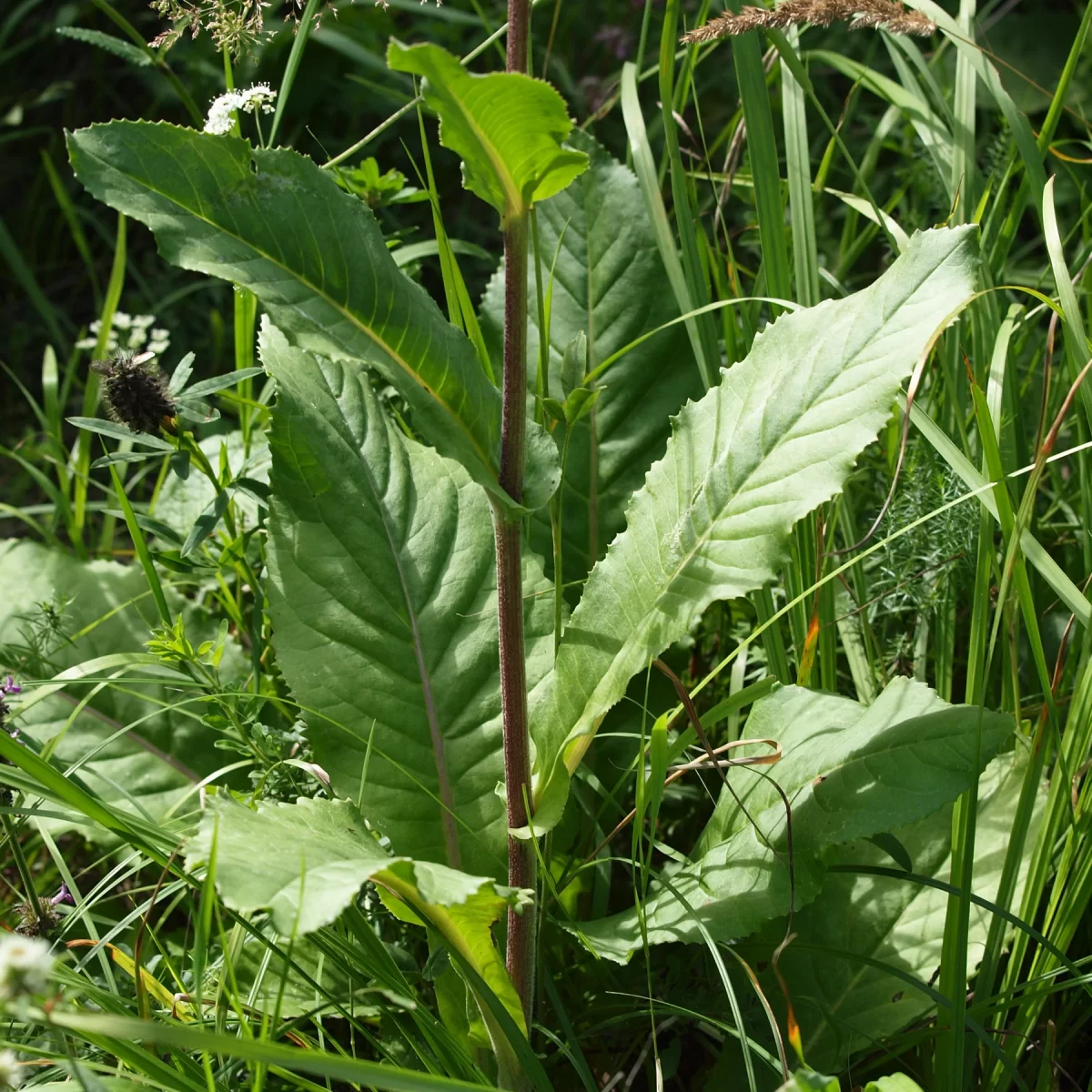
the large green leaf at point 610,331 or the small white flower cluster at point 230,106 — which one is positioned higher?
the small white flower cluster at point 230,106

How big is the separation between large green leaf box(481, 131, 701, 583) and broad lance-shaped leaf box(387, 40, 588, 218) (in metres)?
0.61

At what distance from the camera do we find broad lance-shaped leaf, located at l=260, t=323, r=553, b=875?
1299 millimetres

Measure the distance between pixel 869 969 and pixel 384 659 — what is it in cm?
65

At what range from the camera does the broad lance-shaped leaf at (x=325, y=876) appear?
81cm

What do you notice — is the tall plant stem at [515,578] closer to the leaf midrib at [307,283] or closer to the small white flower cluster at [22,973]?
the leaf midrib at [307,283]

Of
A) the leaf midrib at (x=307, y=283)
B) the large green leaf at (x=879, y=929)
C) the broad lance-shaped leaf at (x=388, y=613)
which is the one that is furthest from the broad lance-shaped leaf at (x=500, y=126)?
the large green leaf at (x=879, y=929)

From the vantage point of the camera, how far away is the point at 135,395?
1.31 meters

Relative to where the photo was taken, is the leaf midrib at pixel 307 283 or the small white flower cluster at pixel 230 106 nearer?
the leaf midrib at pixel 307 283

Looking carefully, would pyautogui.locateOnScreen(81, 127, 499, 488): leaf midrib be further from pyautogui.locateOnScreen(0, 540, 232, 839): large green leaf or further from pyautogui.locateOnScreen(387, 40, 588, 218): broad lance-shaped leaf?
pyautogui.locateOnScreen(0, 540, 232, 839): large green leaf

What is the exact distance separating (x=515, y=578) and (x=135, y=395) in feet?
1.73

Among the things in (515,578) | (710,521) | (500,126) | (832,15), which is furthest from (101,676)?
(832,15)

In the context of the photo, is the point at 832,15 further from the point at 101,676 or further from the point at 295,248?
the point at 101,676

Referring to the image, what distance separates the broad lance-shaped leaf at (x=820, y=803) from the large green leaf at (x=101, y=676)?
68 cm

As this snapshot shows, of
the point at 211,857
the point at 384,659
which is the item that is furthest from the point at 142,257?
the point at 211,857
